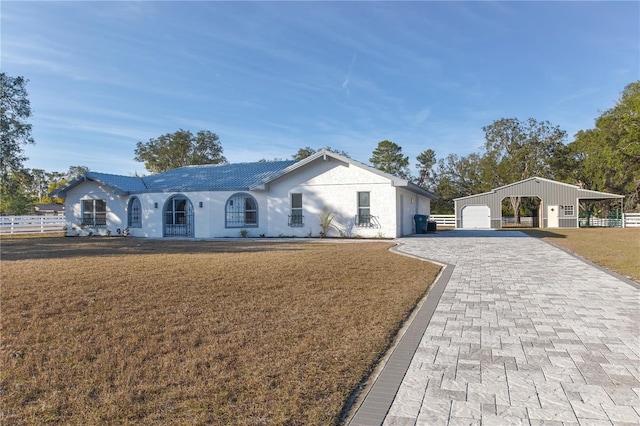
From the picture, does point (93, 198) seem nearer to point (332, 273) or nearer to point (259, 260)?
point (259, 260)

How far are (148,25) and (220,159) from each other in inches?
1461

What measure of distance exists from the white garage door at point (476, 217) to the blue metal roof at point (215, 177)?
18642mm

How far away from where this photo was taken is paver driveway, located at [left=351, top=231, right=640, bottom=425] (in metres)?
2.86

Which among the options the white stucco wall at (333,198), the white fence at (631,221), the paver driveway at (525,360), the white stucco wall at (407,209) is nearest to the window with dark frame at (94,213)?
the white stucco wall at (333,198)

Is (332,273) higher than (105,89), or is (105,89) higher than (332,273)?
(105,89)

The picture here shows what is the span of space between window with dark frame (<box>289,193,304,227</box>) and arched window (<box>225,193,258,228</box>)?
6.53 ft

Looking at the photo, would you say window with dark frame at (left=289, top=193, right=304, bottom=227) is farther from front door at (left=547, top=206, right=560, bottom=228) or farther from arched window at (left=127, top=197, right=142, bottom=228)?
front door at (left=547, top=206, right=560, bottom=228)

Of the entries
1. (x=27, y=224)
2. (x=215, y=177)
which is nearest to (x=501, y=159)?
(x=215, y=177)

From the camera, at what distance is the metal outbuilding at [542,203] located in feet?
108

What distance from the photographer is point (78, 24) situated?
11.9 metres

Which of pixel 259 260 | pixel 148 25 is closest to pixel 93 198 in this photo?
pixel 148 25

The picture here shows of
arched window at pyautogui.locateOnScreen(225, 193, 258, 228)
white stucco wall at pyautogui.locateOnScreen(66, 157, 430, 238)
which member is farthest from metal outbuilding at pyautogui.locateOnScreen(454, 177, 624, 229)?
arched window at pyautogui.locateOnScreen(225, 193, 258, 228)

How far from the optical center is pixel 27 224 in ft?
93.6

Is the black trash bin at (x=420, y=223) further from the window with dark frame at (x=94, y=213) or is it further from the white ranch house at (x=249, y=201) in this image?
the window with dark frame at (x=94, y=213)
